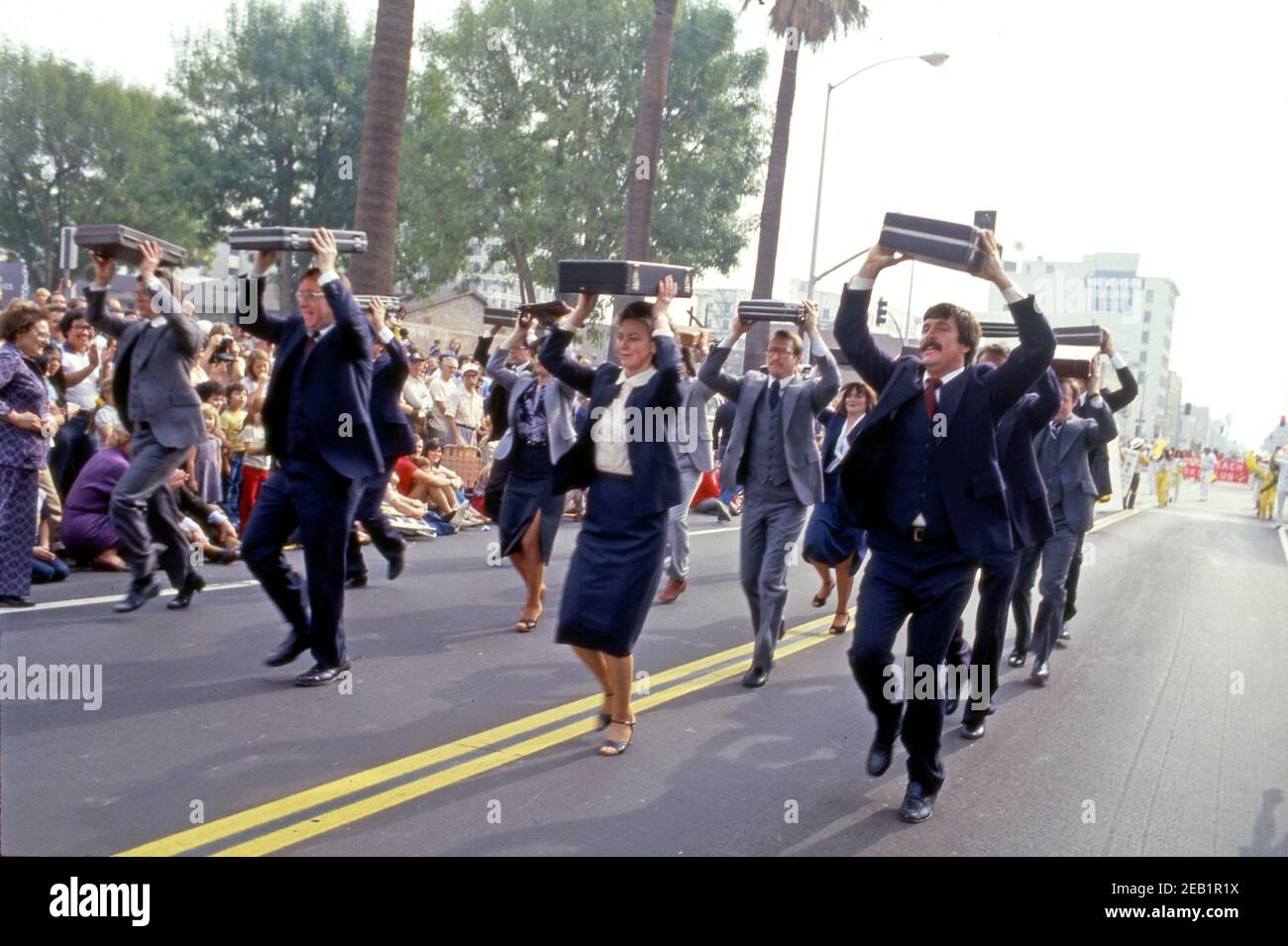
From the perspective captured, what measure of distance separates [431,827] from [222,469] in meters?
7.85

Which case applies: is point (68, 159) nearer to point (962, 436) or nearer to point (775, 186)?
point (775, 186)

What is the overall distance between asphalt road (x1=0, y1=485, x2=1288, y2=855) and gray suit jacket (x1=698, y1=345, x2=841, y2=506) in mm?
1260

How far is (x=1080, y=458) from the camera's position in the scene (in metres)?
8.35

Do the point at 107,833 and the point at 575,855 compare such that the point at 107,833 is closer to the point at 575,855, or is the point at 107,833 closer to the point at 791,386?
the point at 575,855

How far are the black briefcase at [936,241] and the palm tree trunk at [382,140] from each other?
922cm

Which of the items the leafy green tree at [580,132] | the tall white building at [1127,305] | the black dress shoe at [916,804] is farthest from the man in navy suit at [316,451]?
the tall white building at [1127,305]

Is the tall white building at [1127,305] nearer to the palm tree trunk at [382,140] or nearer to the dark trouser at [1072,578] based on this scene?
the palm tree trunk at [382,140]

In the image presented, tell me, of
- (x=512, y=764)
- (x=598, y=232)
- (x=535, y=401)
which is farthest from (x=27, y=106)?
(x=512, y=764)

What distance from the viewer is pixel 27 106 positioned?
42.2 m

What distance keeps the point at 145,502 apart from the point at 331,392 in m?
2.21

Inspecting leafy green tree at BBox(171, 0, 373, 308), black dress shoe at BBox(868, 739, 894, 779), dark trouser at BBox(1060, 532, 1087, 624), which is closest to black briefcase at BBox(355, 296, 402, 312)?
black dress shoe at BBox(868, 739, 894, 779)

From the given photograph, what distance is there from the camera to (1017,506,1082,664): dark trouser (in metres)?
8.05

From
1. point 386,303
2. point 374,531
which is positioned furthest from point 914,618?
point 374,531

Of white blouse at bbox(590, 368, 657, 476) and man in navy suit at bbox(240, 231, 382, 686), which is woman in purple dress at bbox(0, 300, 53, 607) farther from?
white blouse at bbox(590, 368, 657, 476)
